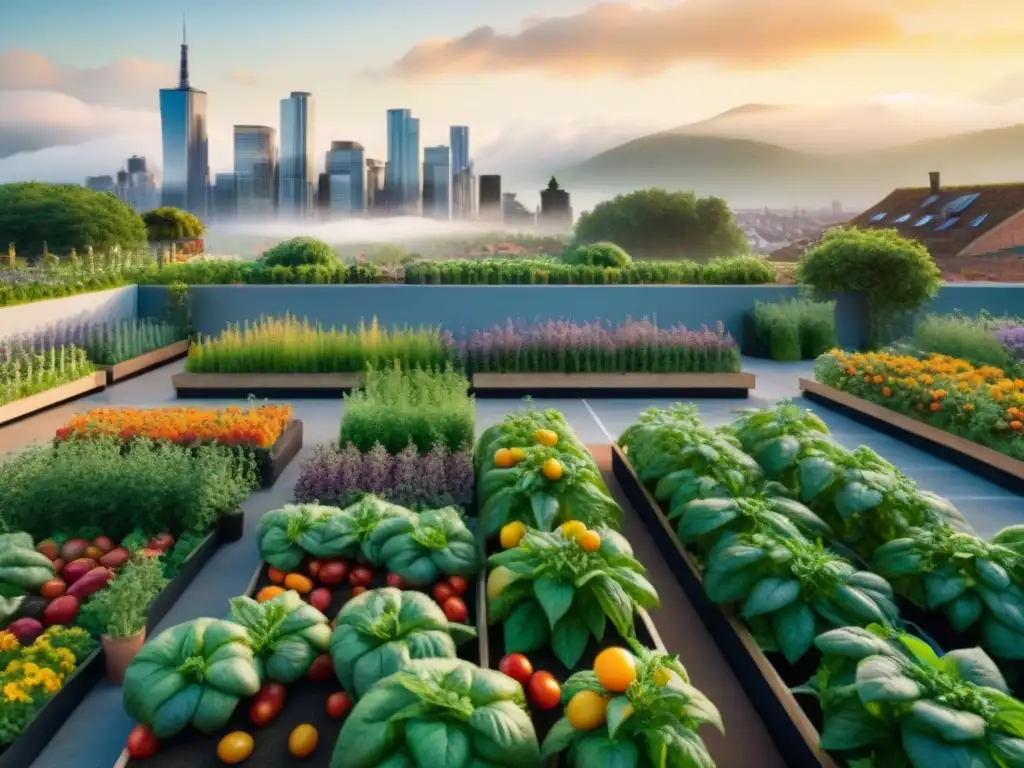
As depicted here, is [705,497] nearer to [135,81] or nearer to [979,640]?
[979,640]

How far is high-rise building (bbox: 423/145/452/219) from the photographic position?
70688 mm

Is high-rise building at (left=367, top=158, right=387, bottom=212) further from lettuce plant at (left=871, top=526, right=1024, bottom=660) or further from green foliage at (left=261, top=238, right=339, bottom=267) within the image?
lettuce plant at (left=871, top=526, right=1024, bottom=660)

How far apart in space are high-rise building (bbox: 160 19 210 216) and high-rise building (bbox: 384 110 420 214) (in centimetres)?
1600

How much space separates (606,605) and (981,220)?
37288 millimetres

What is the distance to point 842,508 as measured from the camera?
2975mm

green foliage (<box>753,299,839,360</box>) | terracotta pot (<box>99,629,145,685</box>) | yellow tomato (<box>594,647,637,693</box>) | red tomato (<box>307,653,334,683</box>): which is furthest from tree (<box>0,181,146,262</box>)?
yellow tomato (<box>594,647,637,693</box>)

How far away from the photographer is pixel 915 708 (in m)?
1.69

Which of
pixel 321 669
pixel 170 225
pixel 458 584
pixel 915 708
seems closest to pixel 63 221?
pixel 170 225

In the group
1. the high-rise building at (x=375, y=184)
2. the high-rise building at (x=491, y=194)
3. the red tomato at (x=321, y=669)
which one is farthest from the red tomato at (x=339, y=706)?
the high-rise building at (x=375, y=184)

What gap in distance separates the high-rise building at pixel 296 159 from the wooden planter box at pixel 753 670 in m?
71.2

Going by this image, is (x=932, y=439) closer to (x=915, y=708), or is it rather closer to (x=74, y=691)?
(x=915, y=708)

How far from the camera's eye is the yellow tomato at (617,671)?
71.2 inches

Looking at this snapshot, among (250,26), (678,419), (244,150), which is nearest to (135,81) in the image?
(244,150)

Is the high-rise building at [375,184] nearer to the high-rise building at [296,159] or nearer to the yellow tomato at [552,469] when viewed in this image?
the high-rise building at [296,159]
